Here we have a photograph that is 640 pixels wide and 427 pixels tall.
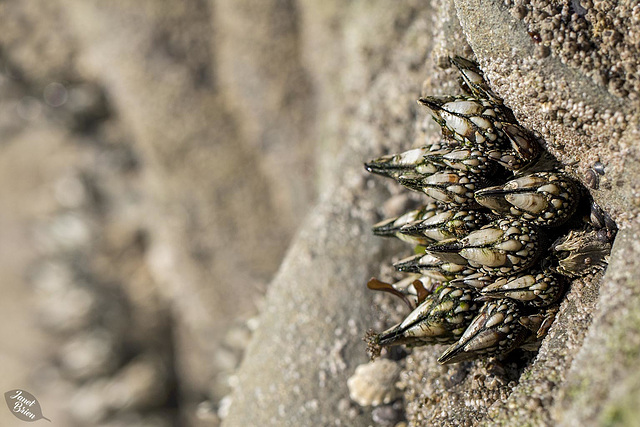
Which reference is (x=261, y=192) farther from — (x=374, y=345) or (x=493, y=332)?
(x=493, y=332)

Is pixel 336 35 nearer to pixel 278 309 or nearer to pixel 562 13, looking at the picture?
pixel 278 309

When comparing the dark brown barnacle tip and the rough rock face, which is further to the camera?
the dark brown barnacle tip

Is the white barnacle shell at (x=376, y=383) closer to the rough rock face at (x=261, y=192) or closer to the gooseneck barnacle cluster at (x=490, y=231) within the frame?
the rough rock face at (x=261, y=192)

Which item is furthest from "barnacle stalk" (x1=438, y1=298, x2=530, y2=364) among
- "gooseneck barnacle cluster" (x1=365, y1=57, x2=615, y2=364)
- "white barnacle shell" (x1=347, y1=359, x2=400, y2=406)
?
"white barnacle shell" (x1=347, y1=359, x2=400, y2=406)

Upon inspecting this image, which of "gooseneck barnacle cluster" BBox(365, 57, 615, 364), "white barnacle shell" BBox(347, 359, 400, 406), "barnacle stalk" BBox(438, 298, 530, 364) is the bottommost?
"white barnacle shell" BBox(347, 359, 400, 406)

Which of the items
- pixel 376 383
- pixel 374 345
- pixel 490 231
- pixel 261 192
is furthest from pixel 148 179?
pixel 490 231

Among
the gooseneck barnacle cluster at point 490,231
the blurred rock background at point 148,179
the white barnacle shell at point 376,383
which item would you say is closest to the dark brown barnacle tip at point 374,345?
the gooseneck barnacle cluster at point 490,231

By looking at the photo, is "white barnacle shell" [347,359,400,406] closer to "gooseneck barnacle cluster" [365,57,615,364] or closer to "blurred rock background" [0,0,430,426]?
"gooseneck barnacle cluster" [365,57,615,364]
